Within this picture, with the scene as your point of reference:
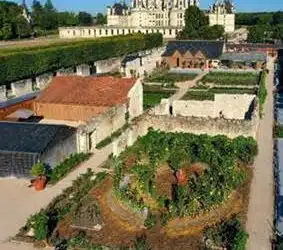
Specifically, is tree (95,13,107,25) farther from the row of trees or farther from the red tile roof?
the red tile roof

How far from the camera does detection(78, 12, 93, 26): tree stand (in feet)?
577

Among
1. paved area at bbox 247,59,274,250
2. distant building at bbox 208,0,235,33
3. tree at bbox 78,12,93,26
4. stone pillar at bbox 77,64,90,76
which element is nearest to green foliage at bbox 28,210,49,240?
paved area at bbox 247,59,274,250

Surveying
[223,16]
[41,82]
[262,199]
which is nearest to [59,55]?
[41,82]

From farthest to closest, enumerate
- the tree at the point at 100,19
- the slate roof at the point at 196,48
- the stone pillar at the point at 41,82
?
the tree at the point at 100,19
the slate roof at the point at 196,48
the stone pillar at the point at 41,82

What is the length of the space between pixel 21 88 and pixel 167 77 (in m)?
18.6

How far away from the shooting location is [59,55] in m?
56.2

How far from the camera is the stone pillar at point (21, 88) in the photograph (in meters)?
43.4

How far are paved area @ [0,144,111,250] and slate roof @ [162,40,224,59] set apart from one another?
1723 inches

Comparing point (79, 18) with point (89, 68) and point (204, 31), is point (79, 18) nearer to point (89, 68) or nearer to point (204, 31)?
point (204, 31)

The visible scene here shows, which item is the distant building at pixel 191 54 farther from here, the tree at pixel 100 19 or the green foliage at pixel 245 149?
the tree at pixel 100 19

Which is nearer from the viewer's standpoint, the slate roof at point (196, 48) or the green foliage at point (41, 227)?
the green foliage at point (41, 227)

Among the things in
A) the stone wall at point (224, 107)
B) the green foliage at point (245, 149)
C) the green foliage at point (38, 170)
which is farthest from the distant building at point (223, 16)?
the green foliage at point (38, 170)

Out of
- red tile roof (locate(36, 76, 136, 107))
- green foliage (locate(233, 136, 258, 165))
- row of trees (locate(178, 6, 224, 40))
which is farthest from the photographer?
row of trees (locate(178, 6, 224, 40))

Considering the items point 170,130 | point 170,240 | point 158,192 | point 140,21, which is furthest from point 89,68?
point 140,21
